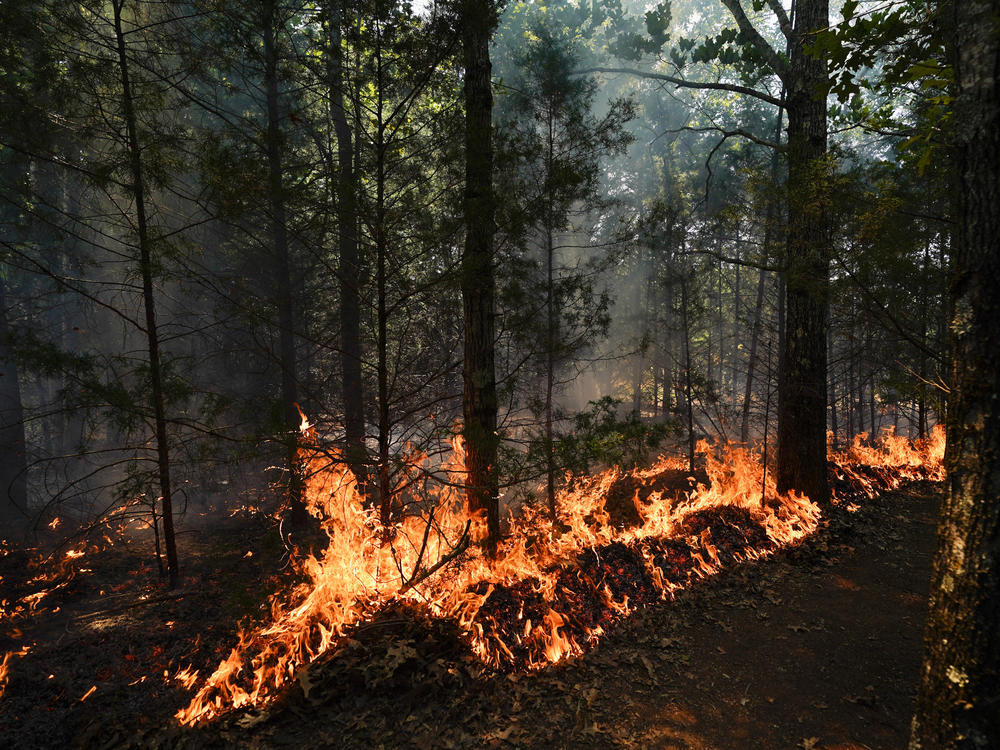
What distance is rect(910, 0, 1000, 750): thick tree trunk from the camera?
2.77 metres

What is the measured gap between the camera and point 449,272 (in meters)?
5.15

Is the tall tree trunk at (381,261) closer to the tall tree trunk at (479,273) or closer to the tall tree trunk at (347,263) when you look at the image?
the tall tree trunk at (347,263)

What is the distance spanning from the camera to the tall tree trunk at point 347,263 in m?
4.72

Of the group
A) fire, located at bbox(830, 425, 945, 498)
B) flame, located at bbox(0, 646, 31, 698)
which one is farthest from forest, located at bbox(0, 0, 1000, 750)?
fire, located at bbox(830, 425, 945, 498)

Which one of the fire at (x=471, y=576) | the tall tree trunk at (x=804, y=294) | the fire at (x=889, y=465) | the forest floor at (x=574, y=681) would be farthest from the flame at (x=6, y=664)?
the fire at (x=889, y=465)

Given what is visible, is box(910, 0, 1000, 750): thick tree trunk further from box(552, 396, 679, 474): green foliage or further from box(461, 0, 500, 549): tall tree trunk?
box(461, 0, 500, 549): tall tree trunk

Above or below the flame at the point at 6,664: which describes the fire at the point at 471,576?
above

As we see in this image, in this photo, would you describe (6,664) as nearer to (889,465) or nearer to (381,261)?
(381,261)

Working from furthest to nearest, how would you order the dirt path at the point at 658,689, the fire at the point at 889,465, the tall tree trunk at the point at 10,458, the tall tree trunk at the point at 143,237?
the tall tree trunk at the point at 10,458 < the fire at the point at 889,465 < the tall tree trunk at the point at 143,237 < the dirt path at the point at 658,689

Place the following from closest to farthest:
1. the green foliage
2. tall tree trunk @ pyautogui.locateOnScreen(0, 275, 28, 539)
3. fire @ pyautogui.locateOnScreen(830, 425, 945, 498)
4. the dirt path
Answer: the dirt path
the green foliage
fire @ pyautogui.locateOnScreen(830, 425, 945, 498)
tall tree trunk @ pyautogui.locateOnScreen(0, 275, 28, 539)

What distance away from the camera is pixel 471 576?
5480mm

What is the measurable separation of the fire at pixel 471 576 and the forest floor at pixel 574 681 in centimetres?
23

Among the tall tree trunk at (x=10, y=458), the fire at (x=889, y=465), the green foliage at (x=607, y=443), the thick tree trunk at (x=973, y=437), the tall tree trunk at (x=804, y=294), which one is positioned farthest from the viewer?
the tall tree trunk at (x=10, y=458)

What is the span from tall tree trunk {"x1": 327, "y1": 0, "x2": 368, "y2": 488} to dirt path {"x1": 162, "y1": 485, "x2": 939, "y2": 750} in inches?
75.0
